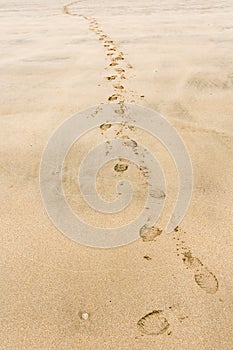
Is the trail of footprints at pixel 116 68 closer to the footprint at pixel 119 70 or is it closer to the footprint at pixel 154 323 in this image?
the footprint at pixel 119 70

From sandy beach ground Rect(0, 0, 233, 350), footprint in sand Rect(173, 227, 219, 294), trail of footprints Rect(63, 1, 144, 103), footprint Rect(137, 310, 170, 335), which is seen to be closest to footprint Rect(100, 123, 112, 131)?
sandy beach ground Rect(0, 0, 233, 350)

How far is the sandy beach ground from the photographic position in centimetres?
134

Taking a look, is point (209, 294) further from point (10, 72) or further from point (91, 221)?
point (10, 72)

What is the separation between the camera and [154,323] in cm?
134

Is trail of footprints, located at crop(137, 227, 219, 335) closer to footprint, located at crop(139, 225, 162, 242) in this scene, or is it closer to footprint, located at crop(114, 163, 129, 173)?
footprint, located at crop(139, 225, 162, 242)

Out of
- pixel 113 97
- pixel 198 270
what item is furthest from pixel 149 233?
pixel 113 97

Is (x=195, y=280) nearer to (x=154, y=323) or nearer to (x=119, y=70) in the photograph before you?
(x=154, y=323)

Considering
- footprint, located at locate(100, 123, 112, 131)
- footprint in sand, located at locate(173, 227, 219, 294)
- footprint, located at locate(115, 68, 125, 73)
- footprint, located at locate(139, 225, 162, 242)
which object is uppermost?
footprint, located at locate(115, 68, 125, 73)

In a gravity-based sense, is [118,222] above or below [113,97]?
below

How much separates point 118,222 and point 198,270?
0.47 meters

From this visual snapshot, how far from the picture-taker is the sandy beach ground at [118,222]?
1.34 m

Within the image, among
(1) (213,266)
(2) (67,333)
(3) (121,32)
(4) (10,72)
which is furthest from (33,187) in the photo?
(3) (121,32)

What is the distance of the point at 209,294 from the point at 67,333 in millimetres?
605

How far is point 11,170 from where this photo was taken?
6.88 ft
